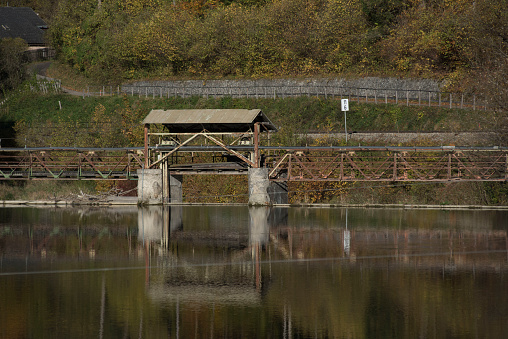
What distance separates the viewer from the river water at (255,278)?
17.0 m

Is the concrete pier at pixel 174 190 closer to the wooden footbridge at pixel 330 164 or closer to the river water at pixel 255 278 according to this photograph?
the wooden footbridge at pixel 330 164

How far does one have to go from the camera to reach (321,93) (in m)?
67.4

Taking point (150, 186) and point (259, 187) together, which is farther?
point (150, 186)

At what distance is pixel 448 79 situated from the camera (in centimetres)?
6334

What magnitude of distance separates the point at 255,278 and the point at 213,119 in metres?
20.4

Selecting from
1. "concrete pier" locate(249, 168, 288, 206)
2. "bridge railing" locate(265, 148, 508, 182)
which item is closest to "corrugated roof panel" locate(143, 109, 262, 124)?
"concrete pier" locate(249, 168, 288, 206)

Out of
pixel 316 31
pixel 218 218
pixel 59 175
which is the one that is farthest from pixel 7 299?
pixel 316 31

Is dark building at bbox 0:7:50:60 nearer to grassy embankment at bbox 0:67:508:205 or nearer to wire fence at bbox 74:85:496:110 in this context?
grassy embankment at bbox 0:67:508:205

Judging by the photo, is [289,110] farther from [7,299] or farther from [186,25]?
[7,299]

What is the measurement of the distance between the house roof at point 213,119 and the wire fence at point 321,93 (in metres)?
19.9

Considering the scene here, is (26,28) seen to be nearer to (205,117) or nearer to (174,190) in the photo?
(174,190)

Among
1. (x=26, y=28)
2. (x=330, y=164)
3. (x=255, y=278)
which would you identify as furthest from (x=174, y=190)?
(x=26, y=28)

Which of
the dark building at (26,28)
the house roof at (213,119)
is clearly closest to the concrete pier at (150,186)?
the house roof at (213,119)

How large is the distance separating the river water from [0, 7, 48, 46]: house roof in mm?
82664
